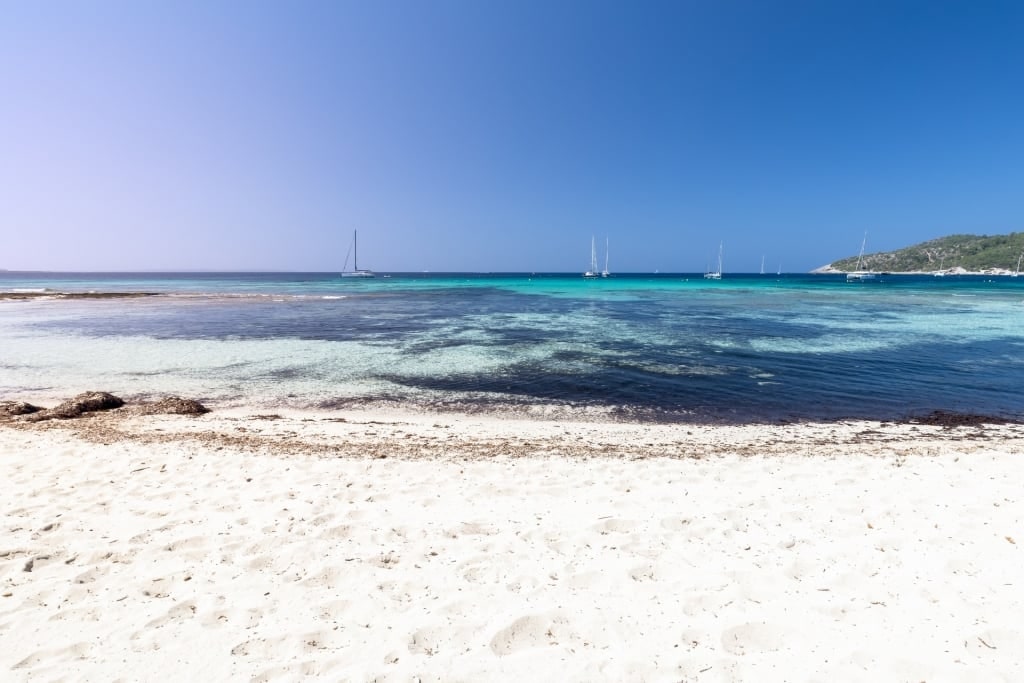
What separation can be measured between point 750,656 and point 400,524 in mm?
3602

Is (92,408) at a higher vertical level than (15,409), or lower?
lower

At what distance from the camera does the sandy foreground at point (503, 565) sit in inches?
134

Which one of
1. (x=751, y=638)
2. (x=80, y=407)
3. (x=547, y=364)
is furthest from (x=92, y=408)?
(x=751, y=638)

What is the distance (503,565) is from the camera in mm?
4629

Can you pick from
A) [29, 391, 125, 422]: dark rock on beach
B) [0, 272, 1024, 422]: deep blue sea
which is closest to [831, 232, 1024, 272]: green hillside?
[0, 272, 1024, 422]: deep blue sea

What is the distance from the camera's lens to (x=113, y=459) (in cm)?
738

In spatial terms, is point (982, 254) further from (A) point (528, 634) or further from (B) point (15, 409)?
(B) point (15, 409)

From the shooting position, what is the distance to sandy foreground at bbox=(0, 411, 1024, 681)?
11.2ft

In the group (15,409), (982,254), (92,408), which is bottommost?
(92,408)

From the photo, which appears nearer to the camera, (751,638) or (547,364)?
(751,638)

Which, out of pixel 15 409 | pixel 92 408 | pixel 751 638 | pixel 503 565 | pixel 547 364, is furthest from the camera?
pixel 547 364

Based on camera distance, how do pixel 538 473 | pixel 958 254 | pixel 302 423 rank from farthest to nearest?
pixel 958 254 < pixel 302 423 < pixel 538 473

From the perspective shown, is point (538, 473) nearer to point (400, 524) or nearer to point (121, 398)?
point (400, 524)

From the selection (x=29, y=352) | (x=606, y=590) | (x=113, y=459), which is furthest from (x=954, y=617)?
(x=29, y=352)
